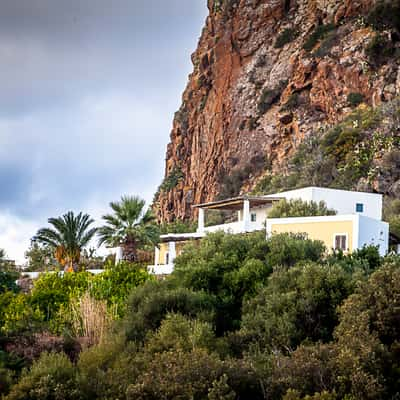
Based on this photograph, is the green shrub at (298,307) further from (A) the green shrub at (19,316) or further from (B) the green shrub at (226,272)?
(A) the green shrub at (19,316)

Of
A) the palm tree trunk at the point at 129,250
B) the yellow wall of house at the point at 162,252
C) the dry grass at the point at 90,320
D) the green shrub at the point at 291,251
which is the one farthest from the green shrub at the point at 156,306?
the yellow wall of house at the point at 162,252

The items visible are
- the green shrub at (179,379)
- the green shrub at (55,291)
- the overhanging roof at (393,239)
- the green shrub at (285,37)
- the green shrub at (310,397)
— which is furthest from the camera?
the green shrub at (285,37)

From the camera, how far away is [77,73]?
34125 mm

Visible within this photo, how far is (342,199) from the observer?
3372 cm

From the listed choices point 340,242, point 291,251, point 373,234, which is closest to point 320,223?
point 340,242

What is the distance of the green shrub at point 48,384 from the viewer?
14.2 meters

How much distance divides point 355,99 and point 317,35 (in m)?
10.1

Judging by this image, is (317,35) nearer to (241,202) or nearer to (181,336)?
(241,202)

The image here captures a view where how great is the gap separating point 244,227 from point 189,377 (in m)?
20.4

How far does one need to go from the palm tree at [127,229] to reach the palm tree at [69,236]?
140 cm

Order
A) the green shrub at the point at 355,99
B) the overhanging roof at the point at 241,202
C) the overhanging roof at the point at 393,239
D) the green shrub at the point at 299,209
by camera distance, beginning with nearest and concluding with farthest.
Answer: the overhanging roof at the point at 393,239 < the green shrub at the point at 299,209 < the overhanging roof at the point at 241,202 < the green shrub at the point at 355,99

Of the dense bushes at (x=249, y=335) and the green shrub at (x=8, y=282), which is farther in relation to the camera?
the green shrub at (x=8, y=282)

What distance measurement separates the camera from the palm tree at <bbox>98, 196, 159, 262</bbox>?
29.7 m

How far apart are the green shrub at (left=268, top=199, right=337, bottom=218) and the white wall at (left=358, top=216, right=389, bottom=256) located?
4.49 m
